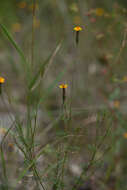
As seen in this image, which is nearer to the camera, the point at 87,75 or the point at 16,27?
the point at 87,75

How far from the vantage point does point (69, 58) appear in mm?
2518

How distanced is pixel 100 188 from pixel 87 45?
1.25 metres

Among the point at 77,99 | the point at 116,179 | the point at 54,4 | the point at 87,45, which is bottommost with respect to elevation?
the point at 116,179

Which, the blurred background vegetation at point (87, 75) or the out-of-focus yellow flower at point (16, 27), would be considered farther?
the out-of-focus yellow flower at point (16, 27)

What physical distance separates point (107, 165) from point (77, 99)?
615mm

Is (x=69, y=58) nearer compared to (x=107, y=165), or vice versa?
(x=107, y=165)

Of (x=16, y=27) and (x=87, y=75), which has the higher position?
(x=16, y=27)

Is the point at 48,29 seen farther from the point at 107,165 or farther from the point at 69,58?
the point at 107,165

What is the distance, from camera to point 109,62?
1.74 meters

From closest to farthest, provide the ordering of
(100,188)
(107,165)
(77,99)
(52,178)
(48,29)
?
(52,178), (100,188), (107,165), (77,99), (48,29)

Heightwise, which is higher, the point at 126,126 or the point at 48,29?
the point at 48,29

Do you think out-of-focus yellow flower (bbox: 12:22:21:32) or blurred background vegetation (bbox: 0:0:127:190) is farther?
out-of-focus yellow flower (bbox: 12:22:21:32)

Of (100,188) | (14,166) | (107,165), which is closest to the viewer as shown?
(14,166)

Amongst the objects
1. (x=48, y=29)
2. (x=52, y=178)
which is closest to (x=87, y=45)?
(x=48, y=29)
